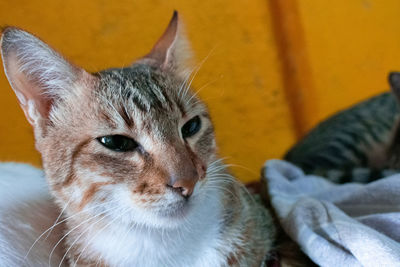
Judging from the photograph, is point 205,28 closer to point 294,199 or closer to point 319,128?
point 319,128

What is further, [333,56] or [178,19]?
[333,56]

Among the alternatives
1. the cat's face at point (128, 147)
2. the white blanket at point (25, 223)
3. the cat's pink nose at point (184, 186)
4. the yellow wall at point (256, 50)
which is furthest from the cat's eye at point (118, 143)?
the yellow wall at point (256, 50)

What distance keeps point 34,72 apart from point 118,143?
23 cm

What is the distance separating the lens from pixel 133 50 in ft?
5.11

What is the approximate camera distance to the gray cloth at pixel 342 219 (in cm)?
75

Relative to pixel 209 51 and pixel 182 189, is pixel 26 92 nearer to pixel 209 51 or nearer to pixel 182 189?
pixel 182 189

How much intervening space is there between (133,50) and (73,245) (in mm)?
Answer: 920

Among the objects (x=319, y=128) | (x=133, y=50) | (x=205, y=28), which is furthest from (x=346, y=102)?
(x=133, y=50)

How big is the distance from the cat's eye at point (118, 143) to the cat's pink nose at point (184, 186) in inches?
4.7

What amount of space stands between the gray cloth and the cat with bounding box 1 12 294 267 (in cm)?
13

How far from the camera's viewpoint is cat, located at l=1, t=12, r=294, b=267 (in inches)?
28.8

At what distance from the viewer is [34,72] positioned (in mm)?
805

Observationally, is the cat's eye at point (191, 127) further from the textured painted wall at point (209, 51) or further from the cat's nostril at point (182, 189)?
the textured painted wall at point (209, 51)

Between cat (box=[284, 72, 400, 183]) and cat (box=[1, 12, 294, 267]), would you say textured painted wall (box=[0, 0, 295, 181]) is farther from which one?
cat (box=[1, 12, 294, 267])
